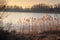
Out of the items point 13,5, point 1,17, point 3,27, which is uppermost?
point 13,5

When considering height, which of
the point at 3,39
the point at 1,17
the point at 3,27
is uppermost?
the point at 1,17

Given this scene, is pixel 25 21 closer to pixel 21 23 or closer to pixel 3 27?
pixel 21 23

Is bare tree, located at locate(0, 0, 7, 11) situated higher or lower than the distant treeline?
higher

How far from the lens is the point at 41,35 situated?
1991 mm

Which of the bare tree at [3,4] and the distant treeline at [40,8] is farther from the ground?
the bare tree at [3,4]

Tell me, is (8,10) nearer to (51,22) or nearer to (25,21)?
(25,21)

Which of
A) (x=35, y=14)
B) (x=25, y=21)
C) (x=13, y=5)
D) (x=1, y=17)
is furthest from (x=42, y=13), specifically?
(x=1, y=17)

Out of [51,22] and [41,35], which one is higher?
[51,22]

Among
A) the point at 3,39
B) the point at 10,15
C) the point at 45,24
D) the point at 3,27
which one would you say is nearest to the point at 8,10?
the point at 10,15

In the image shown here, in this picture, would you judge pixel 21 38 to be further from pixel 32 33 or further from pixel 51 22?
pixel 51 22

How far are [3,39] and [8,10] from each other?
369 mm

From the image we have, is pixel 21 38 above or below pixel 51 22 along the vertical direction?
below

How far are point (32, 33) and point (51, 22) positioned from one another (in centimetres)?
28

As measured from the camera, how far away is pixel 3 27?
198 cm
